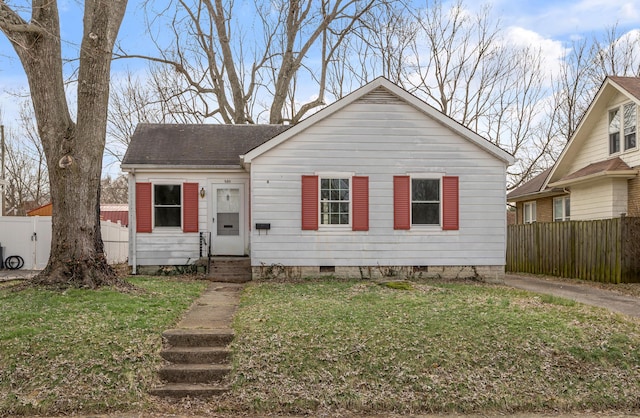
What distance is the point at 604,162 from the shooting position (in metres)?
16.7

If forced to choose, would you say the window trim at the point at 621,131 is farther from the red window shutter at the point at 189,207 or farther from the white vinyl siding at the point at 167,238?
the red window shutter at the point at 189,207

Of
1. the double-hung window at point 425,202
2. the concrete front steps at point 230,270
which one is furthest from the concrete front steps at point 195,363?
the double-hung window at point 425,202

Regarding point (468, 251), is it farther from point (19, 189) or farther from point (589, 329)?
point (19, 189)

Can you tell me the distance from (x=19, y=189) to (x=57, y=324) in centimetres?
3297

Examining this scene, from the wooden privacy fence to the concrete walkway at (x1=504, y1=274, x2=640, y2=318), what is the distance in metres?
0.79

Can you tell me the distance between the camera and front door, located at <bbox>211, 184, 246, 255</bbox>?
14781mm

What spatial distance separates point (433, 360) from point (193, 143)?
1125cm

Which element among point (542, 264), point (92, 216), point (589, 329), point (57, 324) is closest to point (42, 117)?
point (92, 216)

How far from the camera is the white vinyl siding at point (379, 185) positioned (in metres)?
13.2

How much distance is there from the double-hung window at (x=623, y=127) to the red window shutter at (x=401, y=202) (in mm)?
7549

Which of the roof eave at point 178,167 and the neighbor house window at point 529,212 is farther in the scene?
the neighbor house window at point 529,212

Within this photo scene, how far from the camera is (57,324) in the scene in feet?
23.4

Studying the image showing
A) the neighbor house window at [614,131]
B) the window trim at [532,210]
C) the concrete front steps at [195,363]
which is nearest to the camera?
the concrete front steps at [195,363]

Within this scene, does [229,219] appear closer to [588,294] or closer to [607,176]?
[588,294]
